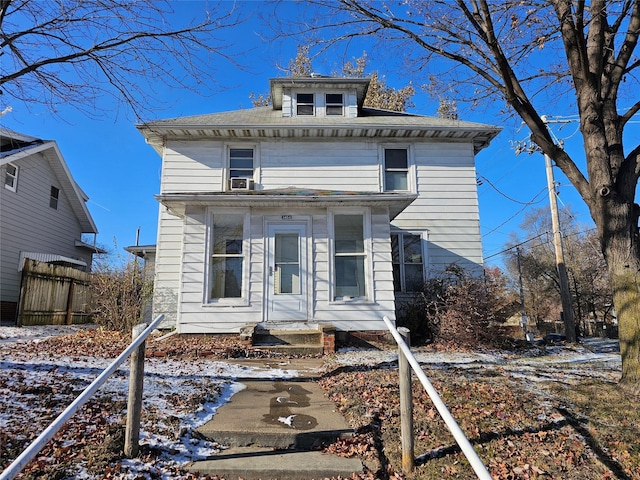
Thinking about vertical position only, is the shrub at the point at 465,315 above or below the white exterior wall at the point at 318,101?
below

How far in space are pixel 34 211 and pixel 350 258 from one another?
13859 millimetres

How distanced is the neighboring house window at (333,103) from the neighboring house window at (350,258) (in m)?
5.09

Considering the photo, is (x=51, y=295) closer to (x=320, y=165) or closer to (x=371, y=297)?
(x=320, y=165)

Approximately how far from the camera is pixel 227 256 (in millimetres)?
8742

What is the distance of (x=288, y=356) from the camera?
7.54 m

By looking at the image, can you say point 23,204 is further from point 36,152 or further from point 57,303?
point 57,303

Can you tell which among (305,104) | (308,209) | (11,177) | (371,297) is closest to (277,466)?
(371,297)

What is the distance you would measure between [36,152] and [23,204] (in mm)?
2072

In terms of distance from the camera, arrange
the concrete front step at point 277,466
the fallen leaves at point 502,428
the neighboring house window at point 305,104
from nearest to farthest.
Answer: the concrete front step at point 277,466 → the fallen leaves at point 502,428 → the neighboring house window at point 305,104

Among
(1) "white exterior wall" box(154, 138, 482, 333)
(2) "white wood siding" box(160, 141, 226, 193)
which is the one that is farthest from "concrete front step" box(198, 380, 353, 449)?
(2) "white wood siding" box(160, 141, 226, 193)

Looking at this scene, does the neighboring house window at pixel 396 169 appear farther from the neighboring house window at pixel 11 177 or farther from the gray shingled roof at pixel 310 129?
the neighboring house window at pixel 11 177

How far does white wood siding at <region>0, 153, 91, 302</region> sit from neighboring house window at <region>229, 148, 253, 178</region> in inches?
341

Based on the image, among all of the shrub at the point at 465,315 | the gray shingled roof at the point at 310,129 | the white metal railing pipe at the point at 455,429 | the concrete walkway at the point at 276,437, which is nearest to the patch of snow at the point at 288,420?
the concrete walkway at the point at 276,437

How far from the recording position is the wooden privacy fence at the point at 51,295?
12.3 m
